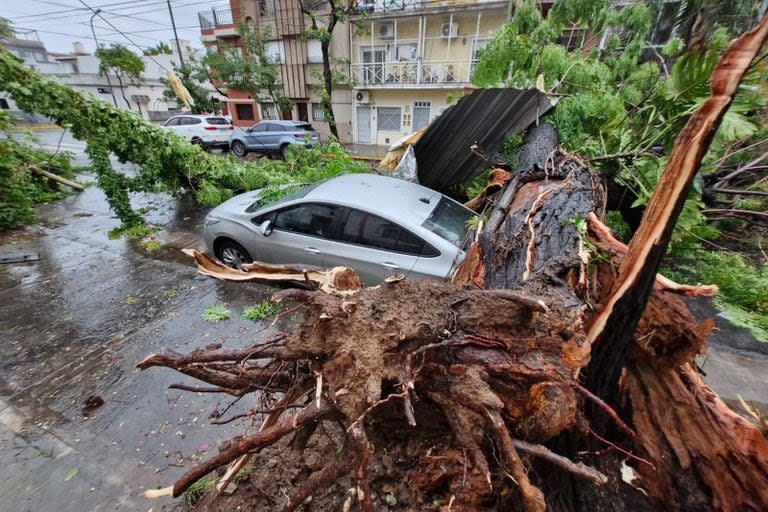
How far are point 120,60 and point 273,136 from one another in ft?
67.8

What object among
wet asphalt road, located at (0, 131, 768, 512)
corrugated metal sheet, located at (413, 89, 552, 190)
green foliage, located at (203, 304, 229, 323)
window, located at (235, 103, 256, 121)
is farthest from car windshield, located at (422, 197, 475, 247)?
window, located at (235, 103, 256, 121)

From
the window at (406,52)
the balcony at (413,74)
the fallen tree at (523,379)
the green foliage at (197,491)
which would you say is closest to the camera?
the fallen tree at (523,379)

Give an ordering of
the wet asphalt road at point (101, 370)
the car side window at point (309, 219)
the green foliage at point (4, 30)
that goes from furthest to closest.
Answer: the green foliage at point (4, 30) → the car side window at point (309, 219) → the wet asphalt road at point (101, 370)

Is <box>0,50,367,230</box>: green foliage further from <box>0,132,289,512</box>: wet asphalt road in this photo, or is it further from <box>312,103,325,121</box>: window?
<box>312,103,325,121</box>: window

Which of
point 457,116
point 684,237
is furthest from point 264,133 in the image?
point 684,237

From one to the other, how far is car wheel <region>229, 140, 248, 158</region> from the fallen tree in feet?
46.8

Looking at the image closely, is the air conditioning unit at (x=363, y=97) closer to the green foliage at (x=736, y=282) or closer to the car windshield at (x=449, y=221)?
the car windshield at (x=449, y=221)

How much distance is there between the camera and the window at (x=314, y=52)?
18.7 meters

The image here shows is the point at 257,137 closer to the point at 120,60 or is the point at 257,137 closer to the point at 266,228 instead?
the point at 266,228

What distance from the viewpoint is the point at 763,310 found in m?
3.82

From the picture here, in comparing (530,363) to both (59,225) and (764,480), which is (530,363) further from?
(59,225)

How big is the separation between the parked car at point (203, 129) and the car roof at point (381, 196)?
12261 millimetres

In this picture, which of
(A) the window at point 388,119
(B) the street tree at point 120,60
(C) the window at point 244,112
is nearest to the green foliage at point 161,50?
(B) the street tree at point 120,60

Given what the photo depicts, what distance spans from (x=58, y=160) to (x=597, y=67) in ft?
42.3
